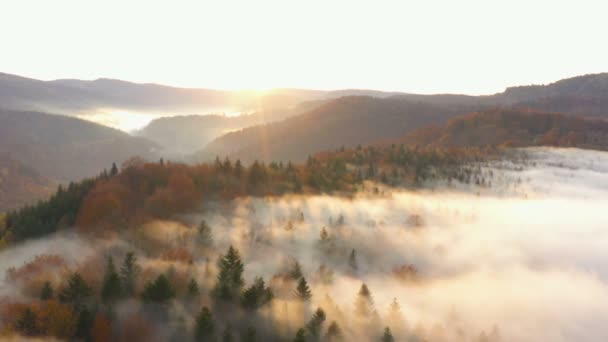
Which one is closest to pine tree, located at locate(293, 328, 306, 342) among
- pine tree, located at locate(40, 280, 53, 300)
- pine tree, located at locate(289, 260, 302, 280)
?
pine tree, located at locate(289, 260, 302, 280)

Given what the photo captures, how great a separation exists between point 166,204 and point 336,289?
89.8ft

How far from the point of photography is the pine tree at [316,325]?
3800cm

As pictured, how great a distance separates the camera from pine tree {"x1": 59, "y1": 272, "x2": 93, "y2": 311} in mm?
36250

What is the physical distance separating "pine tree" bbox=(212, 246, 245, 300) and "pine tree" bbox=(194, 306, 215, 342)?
465cm

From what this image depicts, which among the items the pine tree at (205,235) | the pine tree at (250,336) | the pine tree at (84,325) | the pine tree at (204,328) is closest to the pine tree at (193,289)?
the pine tree at (204,328)

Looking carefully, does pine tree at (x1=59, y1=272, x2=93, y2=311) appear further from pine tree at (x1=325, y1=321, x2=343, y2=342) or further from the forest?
pine tree at (x1=325, y1=321, x2=343, y2=342)

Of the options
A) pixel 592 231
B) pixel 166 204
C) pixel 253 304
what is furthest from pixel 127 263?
pixel 592 231

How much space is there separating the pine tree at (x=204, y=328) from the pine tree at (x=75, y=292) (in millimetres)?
9030

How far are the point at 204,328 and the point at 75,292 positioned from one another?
1055 cm

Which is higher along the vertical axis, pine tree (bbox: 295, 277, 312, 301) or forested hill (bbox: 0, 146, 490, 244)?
forested hill (bbox: 0, 146, 490, 244)

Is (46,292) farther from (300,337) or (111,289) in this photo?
(300,337)

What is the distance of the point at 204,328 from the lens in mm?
34938

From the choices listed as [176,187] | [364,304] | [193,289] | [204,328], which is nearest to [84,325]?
[204,328]

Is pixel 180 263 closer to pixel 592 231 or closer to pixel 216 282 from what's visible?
pixel 216 282
